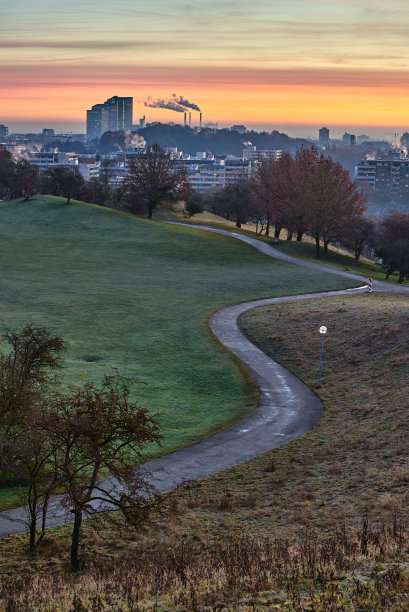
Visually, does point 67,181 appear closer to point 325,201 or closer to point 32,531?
point 325,201

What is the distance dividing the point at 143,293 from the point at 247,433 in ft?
108

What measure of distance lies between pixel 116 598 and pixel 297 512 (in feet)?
27.6

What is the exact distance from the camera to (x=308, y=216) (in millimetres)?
85688

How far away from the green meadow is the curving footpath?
100cm

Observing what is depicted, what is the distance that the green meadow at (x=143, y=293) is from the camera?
3612cm

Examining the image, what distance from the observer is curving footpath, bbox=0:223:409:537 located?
24422 mm

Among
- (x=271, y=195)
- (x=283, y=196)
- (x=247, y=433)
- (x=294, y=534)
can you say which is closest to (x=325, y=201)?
(x=283, y=196)

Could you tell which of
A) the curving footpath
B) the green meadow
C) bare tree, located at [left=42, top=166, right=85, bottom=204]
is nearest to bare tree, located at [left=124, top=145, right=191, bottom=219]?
the green meadow

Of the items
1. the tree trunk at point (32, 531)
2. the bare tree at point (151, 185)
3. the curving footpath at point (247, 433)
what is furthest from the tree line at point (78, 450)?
the bare tree at point (151, 185)

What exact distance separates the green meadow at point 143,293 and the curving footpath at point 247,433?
1001mm

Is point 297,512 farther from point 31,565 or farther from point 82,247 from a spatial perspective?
point 82,247

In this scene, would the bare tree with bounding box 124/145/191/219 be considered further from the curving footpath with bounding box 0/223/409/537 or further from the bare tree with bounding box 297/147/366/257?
the curving footpath with bounding box 0/223/409/537

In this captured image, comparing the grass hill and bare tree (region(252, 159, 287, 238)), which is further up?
bare tree (region(252, 159, 287, 238))

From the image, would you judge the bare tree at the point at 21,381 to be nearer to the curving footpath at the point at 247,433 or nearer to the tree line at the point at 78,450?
the tree line at the point at 78,450
